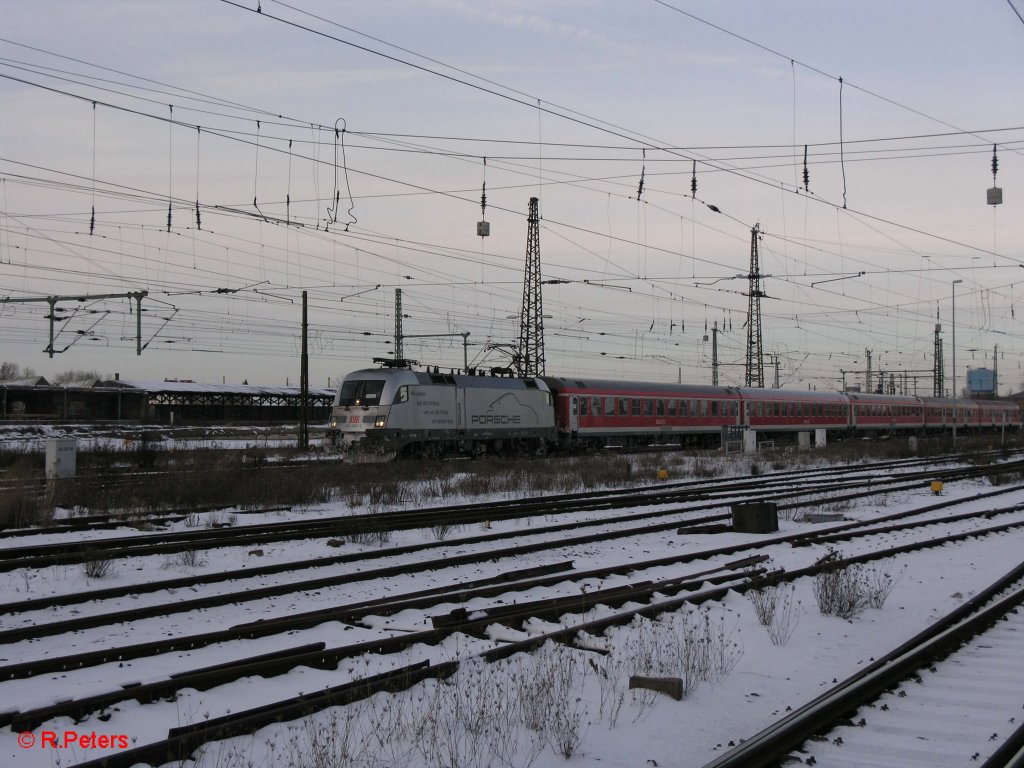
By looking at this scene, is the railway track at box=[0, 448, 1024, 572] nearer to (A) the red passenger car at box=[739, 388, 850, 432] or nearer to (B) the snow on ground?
(B) the snow on ground

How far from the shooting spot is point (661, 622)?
9.28 meters

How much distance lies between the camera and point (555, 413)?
119ft

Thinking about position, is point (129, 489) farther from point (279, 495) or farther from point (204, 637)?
point (204, 637)

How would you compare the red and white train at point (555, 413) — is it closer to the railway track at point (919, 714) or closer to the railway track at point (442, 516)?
the railway track at point (442, 516)

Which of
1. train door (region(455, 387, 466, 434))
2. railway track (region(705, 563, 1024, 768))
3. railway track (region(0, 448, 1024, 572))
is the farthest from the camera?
train door (region(455, 387, 466, 434))

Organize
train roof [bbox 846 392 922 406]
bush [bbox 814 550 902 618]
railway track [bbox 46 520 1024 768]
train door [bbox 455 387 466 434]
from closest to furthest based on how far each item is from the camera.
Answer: railway track [bbox 46 520 1024 768] → bush [bbox 814 550 902 618] → train door [bbox 455 387 466 434] → train roof [bbox 846 392 922 406]

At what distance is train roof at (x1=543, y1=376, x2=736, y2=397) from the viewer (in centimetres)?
3691

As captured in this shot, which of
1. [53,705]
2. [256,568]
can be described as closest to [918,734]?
[53,705]

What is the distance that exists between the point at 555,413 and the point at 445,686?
29419mm

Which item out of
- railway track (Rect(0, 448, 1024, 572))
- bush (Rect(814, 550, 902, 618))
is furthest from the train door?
bush (Rect(814, 550, 902, 618))

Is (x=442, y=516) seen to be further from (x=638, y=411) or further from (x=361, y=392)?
(x=638, y=411)

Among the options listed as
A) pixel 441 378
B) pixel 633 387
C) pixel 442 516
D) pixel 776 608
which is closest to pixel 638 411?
pixel 633 387

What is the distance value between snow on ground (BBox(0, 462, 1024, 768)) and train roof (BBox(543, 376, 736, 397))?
24579mm

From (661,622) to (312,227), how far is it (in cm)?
1961
